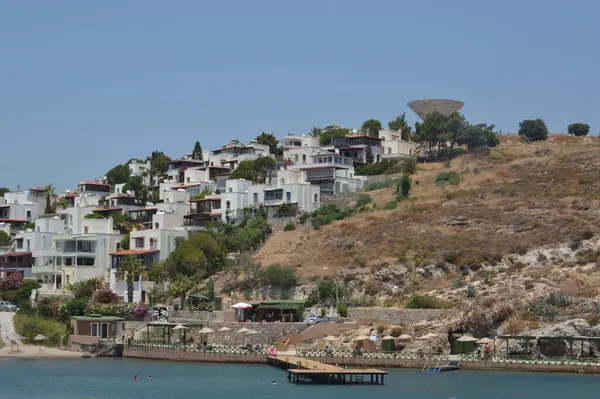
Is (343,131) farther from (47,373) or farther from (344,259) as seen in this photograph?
(47,373)

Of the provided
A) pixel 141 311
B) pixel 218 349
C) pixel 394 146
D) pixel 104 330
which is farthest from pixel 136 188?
pixel 218 349

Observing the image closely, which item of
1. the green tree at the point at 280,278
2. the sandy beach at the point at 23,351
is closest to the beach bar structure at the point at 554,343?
the green tree at the point at 280,278

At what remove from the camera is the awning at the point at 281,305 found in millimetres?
82250

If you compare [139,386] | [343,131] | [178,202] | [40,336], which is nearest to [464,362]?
[139,386]

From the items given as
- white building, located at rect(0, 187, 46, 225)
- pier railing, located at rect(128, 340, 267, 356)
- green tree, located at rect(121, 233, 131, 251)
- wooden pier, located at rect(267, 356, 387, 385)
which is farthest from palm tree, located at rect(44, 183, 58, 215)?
wooden pier, located at rect(267, 356, 387, 385)

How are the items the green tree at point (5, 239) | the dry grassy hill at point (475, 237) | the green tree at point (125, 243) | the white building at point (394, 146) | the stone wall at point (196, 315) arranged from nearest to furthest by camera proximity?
the stone wall at point (196, 315) → the dry grassy hill at point (475, 237) → the green tree at point (125, 243) → the green tree at point (5, 239) → the white building at point (394, 146)

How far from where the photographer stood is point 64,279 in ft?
339

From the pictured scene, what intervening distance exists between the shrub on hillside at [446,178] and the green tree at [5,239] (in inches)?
1836

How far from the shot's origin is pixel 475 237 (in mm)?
94688

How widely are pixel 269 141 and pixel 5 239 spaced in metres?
41.7

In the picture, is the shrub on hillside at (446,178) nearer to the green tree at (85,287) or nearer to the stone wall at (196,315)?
the green tree at (85,287)

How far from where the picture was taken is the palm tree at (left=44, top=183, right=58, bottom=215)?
133925 mm

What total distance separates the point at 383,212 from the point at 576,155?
96.3ft

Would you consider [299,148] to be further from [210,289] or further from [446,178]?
[210,289]
